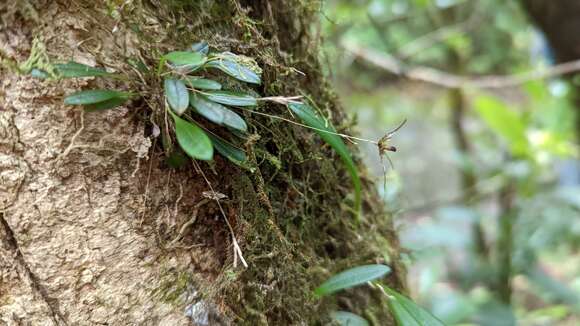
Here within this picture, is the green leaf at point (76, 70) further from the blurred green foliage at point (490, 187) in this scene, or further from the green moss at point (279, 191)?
the blurred green foliage at point (490, 187)

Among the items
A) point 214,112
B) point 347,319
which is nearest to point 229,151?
point 214,112

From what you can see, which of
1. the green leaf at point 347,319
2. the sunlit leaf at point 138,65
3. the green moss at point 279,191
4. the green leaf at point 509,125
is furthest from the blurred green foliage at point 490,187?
the sunlit leaf at point 138,65

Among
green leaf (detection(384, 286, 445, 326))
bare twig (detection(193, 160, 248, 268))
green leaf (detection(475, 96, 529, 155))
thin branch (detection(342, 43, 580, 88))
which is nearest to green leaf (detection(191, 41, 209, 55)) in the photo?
bare twig (detection(193, 160, 248, 268))

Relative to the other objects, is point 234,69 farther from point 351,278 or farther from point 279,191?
point 351,278

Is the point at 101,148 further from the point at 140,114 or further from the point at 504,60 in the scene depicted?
the point at 504,60

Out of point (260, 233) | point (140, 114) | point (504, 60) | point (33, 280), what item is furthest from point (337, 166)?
point (504, 60)

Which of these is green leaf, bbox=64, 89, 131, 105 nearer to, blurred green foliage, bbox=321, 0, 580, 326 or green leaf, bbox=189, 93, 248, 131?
green leaf, bbox=189, 93, 248, 131

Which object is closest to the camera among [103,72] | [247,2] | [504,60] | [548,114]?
[103,72]
